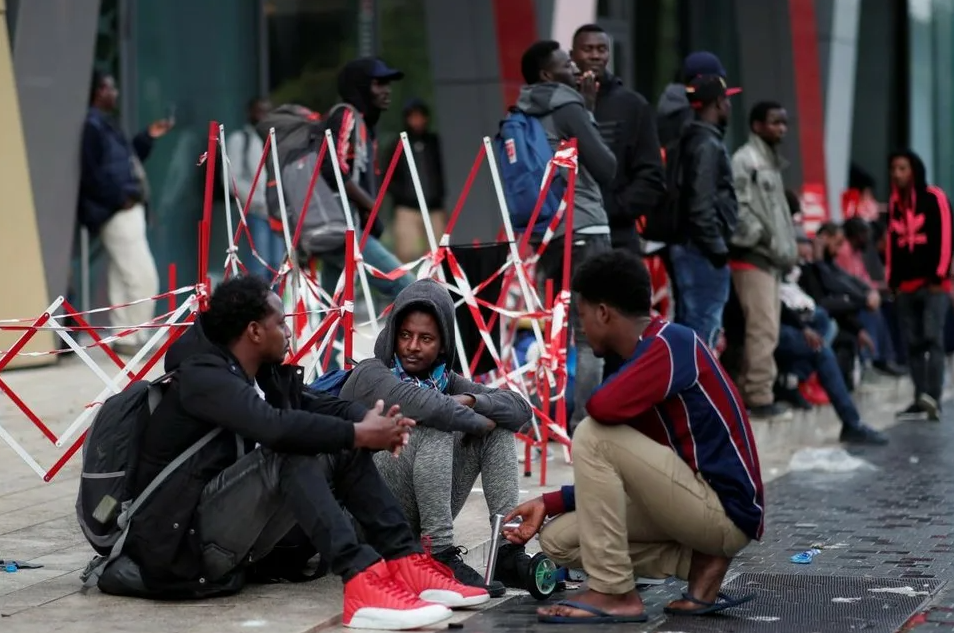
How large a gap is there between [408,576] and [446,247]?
3093 millimetres

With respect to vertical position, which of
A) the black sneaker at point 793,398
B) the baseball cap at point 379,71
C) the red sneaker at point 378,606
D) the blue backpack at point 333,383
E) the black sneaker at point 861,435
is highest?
the baseball cap at point 379,71

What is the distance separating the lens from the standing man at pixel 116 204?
12.0 metres

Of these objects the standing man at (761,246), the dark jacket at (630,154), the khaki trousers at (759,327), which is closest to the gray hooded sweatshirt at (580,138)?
the dark jacket at (630,154)

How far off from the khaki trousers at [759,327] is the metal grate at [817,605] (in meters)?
4.22

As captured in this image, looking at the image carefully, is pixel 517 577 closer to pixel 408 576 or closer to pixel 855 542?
pixel 408 576

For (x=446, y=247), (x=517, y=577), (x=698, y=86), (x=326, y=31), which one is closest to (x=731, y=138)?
(x=326, y=31)

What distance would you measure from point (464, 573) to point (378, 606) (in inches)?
28.3

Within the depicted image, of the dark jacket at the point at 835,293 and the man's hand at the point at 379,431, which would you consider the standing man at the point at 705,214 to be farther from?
the man's hand at the point at 379,431

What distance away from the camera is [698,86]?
33.6 ft

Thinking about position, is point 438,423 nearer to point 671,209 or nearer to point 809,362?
point 671,209

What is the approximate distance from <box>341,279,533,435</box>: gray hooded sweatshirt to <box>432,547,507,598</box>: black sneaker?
43cm

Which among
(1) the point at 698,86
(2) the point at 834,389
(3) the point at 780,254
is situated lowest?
(2) the point at 834,389

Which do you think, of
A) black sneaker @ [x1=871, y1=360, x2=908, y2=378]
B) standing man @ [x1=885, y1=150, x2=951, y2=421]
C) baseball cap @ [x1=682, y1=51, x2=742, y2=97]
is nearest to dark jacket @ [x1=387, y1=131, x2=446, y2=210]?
black sneaker @ [x1=871, y1=360, x2=908, y2=378]

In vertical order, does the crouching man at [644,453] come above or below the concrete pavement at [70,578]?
above
